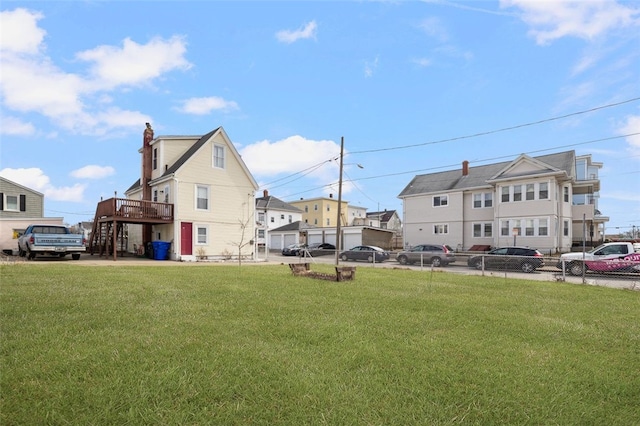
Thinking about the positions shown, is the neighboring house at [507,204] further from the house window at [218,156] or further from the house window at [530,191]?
the house window at [218,156]

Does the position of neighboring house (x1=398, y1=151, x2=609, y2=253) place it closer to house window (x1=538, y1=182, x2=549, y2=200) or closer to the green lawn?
house window (x1=538, y1=182, x2=549, y2=200)

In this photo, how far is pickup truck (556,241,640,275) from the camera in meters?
15.3

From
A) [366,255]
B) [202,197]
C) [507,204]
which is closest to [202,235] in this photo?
[202,197]

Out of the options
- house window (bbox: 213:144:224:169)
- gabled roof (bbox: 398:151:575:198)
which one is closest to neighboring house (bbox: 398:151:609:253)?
gabled roof (bbox: 398:151:575:198)

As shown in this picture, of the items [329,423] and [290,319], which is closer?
[329,423]

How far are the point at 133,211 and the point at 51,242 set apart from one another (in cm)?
459

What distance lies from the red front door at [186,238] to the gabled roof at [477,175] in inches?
941

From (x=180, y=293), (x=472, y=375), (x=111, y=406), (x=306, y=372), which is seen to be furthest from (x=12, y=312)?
(x=472, y=375)

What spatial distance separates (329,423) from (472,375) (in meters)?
1.83

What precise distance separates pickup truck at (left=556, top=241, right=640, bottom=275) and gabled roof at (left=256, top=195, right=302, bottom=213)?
43487 mm

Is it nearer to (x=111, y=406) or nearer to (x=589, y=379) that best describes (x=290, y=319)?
(x=111, y=406)

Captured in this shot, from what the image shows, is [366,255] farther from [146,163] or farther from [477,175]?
[146,163]

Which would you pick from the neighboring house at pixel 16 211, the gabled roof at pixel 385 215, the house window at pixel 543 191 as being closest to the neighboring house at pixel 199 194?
the neighboring house at pixel 16 211

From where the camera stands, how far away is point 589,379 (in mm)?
4016
